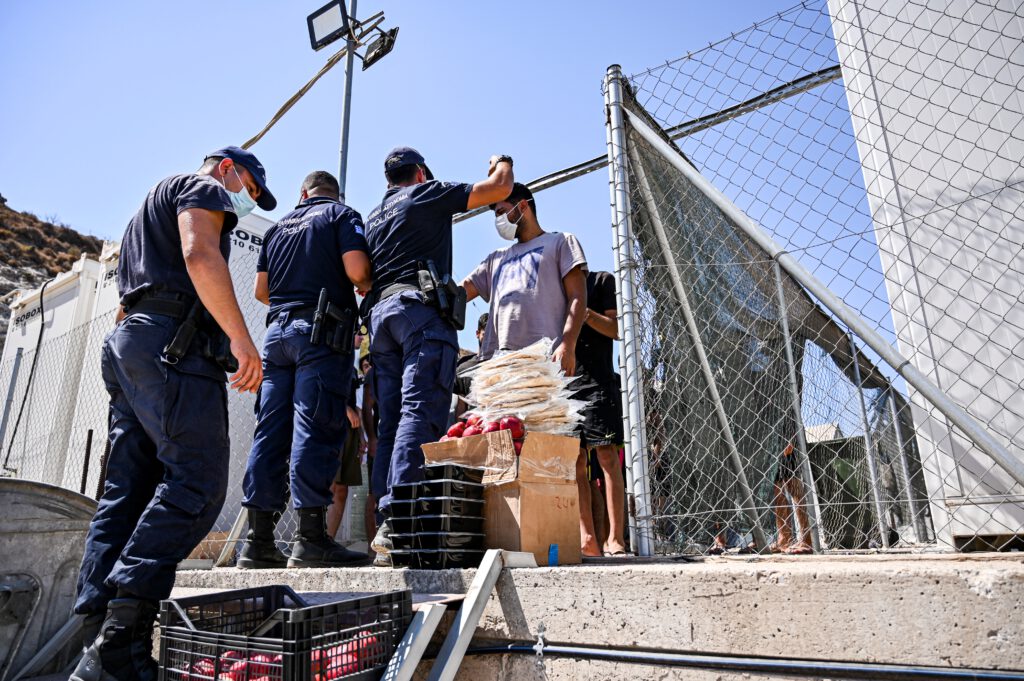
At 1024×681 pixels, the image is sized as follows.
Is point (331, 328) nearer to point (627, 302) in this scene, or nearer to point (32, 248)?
point (627, 302)

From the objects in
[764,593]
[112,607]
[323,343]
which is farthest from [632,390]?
[112,607]

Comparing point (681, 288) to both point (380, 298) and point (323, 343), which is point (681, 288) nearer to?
point (380, 298)

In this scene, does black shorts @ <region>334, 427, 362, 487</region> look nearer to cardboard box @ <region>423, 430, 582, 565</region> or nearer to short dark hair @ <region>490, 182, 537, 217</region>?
short dark hair @ <region>490, 182, 537, 217</region>

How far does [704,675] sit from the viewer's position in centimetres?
175

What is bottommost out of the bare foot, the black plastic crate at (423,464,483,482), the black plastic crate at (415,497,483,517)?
the bare foot

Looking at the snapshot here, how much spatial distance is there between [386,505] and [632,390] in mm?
1155

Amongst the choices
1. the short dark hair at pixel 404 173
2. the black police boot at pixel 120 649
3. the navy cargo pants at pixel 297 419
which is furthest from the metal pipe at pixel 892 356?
the black police boot at pixel 120 649

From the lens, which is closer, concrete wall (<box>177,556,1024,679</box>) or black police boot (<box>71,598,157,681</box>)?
concrete wall (<box>177,556,1024,679</box>)

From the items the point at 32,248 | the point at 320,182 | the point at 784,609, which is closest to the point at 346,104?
the point at 320,182

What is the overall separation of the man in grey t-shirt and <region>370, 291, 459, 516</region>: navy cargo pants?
2.06ft

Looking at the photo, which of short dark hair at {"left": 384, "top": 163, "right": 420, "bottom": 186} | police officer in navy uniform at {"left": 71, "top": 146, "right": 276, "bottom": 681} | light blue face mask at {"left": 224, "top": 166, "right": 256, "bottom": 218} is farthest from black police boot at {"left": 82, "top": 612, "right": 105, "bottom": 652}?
short dark hair at {"left": 384, "top": 163, "right": 420, "bottom": 186}

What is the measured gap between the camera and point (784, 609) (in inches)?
66.1

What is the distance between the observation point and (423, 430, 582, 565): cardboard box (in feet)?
7.66

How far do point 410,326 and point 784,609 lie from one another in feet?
6.41
